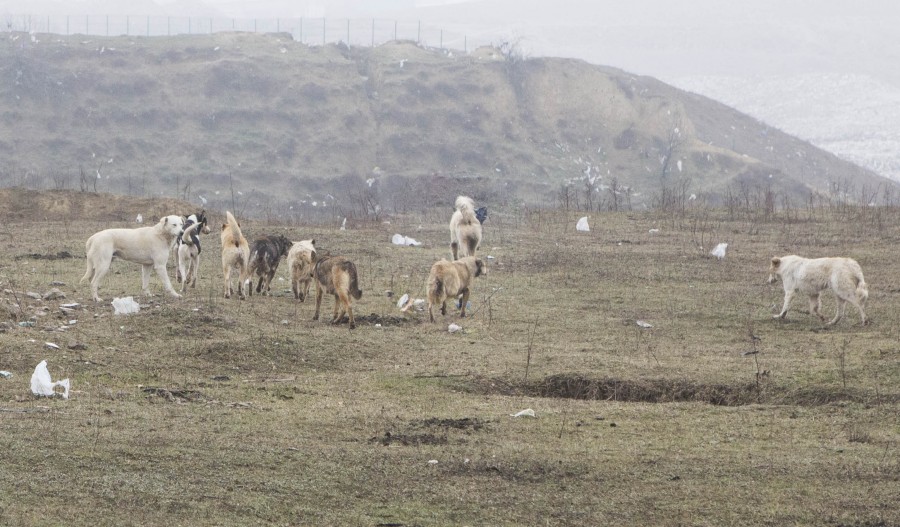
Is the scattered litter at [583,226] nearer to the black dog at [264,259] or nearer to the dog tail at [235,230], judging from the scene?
the black dog at [264,259]

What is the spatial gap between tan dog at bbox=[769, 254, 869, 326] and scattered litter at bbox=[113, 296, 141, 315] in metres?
8.82

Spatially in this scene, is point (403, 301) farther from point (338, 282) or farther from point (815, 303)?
point (815, 303)

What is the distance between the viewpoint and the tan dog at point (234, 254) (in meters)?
15.4

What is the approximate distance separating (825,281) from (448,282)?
5.19 metres

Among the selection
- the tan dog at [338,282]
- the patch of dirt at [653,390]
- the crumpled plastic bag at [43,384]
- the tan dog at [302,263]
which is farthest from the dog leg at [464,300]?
the crumpled plastic bag at [43,384]

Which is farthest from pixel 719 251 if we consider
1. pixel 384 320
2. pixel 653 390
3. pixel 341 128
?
pixel 341 128

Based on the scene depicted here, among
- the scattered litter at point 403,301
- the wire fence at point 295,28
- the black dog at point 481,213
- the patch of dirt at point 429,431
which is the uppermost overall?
the wire fence at point 295,28

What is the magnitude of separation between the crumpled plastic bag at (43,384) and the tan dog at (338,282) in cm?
488

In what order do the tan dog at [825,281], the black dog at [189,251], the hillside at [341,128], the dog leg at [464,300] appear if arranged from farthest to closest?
the hillside at [341,128], the black dog at [189,251], the dog leg at [464,300], the tan dog at [825,281]

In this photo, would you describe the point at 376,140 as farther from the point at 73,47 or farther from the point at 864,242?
the point at 864,242

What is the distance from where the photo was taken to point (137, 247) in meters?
14.6

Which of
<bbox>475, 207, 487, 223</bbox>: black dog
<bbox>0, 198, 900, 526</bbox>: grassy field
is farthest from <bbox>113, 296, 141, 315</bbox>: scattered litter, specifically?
<bbox>475, 207, 487, 223</bbox>: black dog

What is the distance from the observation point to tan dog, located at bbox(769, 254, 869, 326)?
14.5 metres

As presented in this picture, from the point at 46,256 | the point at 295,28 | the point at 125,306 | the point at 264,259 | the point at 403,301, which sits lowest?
the point at 403,301
